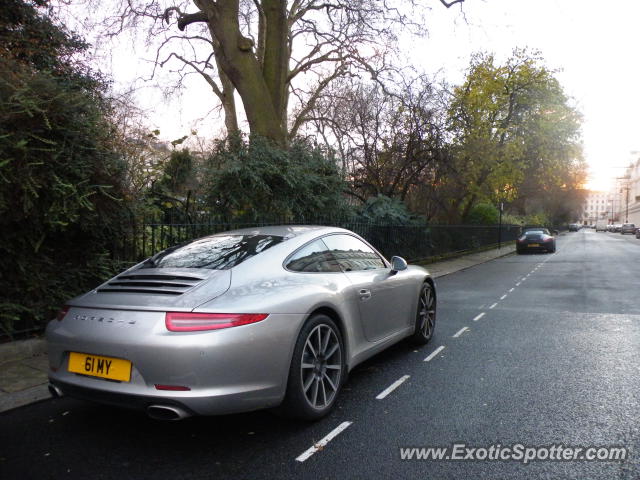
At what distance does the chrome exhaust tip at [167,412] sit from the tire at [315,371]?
73cm

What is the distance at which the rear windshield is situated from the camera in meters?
3.64

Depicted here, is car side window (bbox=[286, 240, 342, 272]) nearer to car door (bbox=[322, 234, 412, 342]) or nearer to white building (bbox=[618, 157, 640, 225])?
car door (bbox=[322, 234, 412, 342])

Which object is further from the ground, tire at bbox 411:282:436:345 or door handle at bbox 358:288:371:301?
door handle at bbox 358:288:371:301

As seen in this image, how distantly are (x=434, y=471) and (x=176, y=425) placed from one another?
1815mm

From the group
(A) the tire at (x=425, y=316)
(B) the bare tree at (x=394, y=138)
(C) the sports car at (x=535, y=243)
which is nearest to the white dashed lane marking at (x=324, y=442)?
(A) the tire at (x=425, y=316)

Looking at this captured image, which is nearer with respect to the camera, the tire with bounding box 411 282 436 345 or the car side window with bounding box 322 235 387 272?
the car side window with bounding box 322 235 387 272

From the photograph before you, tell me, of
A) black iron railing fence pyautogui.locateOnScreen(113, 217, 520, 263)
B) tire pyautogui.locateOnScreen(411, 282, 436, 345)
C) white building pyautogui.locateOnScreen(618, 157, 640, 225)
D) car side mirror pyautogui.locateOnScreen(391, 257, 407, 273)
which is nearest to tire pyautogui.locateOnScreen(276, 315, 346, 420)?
car side mirror pyautogui.locateOnScreen(391, 257, 407, 273)

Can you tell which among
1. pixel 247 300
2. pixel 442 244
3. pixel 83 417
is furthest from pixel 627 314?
pixel 442 244

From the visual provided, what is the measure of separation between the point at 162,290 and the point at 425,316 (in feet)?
11.5

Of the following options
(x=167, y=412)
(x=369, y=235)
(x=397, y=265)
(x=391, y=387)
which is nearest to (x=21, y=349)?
(x=167, y=412)

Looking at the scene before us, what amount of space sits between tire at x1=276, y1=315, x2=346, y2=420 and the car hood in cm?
71

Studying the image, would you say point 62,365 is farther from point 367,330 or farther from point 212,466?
point 367,330

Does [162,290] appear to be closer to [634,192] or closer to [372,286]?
[372,286]

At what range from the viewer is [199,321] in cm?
293
